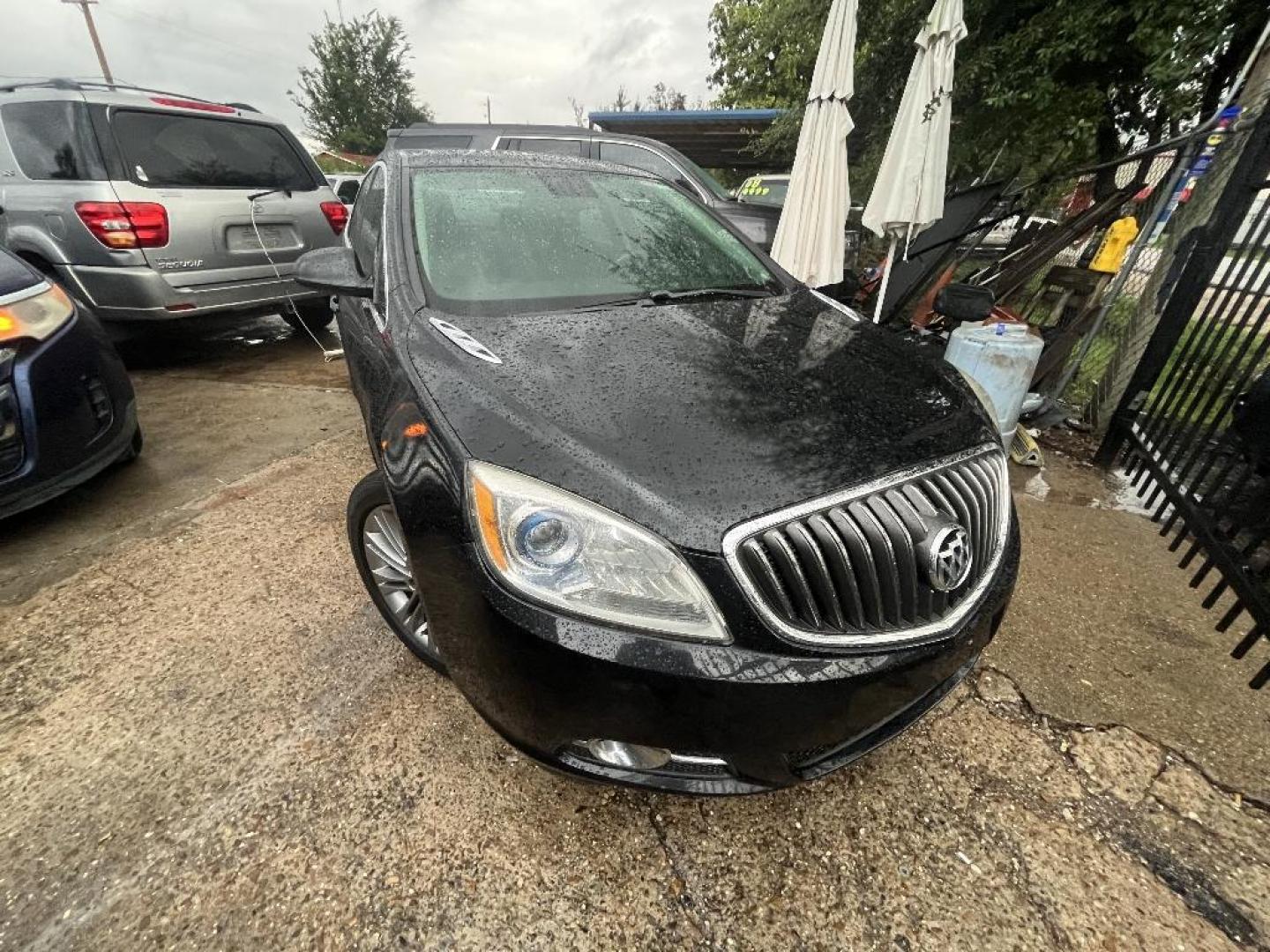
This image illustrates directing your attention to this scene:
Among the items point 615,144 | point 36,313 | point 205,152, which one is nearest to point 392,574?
point 36,313

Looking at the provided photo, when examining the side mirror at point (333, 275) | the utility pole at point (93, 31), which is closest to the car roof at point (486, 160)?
the side mirror at point (333, 275)

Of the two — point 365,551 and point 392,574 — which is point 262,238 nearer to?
point 365,551

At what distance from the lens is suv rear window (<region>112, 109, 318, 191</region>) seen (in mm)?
3947

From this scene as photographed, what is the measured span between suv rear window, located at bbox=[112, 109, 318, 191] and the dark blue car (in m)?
1.86

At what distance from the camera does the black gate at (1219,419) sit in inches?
87.6

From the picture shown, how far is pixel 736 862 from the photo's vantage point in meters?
1.45

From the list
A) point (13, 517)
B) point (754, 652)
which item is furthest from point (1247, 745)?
point (13, 517)

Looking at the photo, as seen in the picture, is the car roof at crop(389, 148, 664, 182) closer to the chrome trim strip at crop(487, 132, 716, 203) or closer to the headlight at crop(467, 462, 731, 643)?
the headlight at crop(467, 462, 731, 643)

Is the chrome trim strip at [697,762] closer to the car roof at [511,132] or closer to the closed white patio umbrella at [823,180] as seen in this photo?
the closed white patio umbrella at [823,180]

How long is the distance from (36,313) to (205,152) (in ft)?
8.77

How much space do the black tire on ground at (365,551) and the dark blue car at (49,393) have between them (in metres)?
1.56

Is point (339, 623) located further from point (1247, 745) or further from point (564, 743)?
point (1247, 745)

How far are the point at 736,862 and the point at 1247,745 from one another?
174cm

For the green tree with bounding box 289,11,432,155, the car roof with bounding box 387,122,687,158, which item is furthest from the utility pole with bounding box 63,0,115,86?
the car roof with bounding box 387,122,687,158
